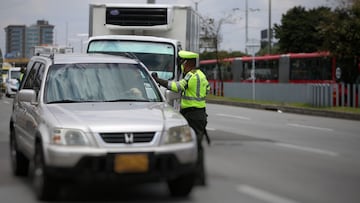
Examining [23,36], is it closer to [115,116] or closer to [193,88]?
[193,88]

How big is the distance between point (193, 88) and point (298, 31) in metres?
50.7

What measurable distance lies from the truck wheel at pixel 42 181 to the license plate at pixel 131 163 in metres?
0.83

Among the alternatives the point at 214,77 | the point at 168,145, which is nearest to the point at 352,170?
the point at 168,145

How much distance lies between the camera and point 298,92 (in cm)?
3300

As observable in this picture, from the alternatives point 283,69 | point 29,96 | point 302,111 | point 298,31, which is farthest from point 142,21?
point 298,31

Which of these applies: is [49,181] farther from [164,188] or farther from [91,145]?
[164,188]

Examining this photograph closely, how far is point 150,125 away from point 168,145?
→ 30 centimetres

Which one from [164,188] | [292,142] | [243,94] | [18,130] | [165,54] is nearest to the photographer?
[164,188]

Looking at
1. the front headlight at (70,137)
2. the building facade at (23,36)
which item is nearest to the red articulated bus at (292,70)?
the front headlight at (70,137)

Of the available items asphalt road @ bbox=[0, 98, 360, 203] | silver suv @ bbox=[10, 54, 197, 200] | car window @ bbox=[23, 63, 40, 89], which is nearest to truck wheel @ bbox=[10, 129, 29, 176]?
asphalt road @ bbox=[0, 98, 360, 203]

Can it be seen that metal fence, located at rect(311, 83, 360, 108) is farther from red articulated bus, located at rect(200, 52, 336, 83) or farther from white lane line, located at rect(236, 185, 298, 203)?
white lane line, located at rect(236, 185, 298, 203)

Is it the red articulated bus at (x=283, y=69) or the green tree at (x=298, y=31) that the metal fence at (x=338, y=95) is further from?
the green tree at (x=298, y=31)

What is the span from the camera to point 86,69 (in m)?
8.33

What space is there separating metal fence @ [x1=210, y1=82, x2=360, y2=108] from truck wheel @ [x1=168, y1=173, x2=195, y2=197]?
70.6ft
